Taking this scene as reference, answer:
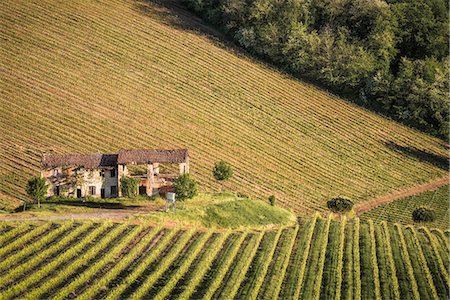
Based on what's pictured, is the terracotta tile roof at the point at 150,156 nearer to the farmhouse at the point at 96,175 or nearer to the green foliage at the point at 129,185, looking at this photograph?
the farmhouse at the point at 96,175

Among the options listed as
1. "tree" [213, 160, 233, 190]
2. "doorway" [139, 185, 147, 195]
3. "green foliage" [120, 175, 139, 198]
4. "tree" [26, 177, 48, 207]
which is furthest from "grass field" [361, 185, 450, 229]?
"tree" [26, 177, 48, 207]

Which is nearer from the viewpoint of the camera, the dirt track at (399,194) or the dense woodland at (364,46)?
the dirt track at (399,194)

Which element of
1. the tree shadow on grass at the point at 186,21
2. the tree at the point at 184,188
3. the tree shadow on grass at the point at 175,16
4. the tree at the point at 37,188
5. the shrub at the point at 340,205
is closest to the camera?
the tree at the point at 37,188

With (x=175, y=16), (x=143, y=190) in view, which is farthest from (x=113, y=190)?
(x=175, y=16)

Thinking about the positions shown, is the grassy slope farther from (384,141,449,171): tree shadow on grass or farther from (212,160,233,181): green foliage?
(384,141,449,171): tree shadow on grass

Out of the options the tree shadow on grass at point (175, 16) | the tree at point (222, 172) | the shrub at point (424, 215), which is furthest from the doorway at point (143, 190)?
the tree shadow on grass at point (175, 16)

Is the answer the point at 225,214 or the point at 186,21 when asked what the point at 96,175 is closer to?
the point at 225,214

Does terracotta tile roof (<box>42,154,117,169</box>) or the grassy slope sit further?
terracotta tile roof (<box>42,154,117,169</box>)
